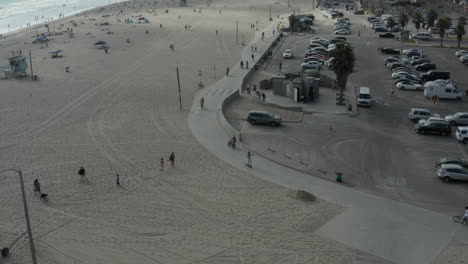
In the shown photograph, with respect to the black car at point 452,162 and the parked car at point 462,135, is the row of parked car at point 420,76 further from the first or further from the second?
the black car at point 452,162

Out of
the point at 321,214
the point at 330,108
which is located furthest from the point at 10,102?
the point at 321,214

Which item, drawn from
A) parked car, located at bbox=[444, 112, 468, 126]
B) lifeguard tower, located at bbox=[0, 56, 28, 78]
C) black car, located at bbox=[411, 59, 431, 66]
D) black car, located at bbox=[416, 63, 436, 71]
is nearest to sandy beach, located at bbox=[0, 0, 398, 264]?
lifeguard tower, located at bbox=[0, 56, 28, 78]

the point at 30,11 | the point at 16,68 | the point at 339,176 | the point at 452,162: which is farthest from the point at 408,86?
the point at 30,11

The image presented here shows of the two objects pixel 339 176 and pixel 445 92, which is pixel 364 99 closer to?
pixel 445 92

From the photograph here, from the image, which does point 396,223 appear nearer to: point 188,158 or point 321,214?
point 321,214

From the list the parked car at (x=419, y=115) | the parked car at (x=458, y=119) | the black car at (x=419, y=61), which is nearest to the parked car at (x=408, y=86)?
the parked car at (x=419, y=115)

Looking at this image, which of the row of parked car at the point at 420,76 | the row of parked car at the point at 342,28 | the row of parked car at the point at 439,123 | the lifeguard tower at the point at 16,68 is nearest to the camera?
the row of parked car at the point at 439,123
